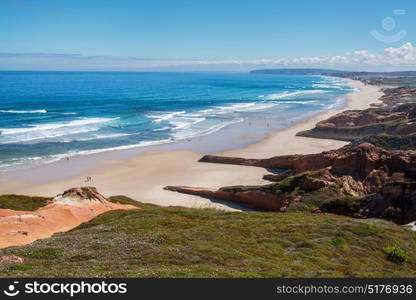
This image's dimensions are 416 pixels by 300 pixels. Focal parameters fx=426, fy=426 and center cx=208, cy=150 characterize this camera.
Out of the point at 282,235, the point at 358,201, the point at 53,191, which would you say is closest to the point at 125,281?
the point at 282,235

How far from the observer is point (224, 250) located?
14.4 metres

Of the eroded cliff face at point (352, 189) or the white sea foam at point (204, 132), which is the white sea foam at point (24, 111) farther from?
the eroded cliff face at point (352, 189)

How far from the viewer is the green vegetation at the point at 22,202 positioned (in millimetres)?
28422

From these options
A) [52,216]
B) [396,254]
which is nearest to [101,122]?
[52,216]

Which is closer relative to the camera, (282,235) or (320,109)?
(282,235)

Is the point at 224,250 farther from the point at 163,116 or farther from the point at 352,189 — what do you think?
the point at 163,116

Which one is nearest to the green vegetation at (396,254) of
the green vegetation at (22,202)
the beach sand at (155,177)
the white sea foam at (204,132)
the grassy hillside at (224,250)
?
the grassy hillside at (224,250)

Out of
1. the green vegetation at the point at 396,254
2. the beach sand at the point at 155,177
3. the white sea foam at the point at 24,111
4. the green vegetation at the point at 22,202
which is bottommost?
the beach sand at the point at 155,177

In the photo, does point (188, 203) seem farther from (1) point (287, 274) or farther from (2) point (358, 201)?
(1) point (287, 274)

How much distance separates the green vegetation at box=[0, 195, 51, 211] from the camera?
93.2 ft

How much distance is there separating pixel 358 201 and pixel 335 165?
564 cm

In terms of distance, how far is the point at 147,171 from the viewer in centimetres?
4253

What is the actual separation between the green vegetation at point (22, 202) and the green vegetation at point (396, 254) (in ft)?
73.8

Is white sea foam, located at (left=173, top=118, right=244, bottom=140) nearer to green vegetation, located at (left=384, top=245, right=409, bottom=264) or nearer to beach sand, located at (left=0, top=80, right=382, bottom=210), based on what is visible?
beach sand, located at (left=0, top=80, right=382, bottom=210)
